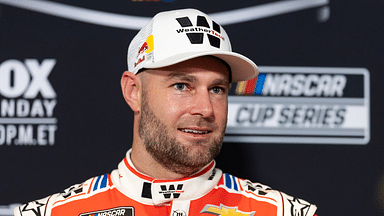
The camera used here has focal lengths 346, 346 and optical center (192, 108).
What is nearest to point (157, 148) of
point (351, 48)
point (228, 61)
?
point (228, 61)

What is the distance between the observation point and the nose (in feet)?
3.70

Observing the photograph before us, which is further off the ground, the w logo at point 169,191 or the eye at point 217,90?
the eye at point 217,90

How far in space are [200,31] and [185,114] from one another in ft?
0.99

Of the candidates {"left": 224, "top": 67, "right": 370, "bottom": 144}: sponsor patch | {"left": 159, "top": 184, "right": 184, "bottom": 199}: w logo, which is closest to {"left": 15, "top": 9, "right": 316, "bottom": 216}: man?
{"left": 159, "top": 184, "right": 184, "bottom": 199}: w logo

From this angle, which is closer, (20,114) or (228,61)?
(228,61)

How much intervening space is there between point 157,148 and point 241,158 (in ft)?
2.49

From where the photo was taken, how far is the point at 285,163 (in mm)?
1820

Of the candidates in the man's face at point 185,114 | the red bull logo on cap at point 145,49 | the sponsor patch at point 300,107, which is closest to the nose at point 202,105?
the man's face at point 185,114

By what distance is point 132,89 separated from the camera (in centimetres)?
131

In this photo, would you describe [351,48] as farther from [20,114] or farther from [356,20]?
[20,114]

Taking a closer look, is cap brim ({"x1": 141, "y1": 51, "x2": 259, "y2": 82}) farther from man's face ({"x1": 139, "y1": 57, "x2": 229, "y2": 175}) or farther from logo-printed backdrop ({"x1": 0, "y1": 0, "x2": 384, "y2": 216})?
logo-printed backdrop ({"x1": 0, "y1": 0, "x2": 384, "y2": 216})

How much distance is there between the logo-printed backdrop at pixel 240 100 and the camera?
5.81ft

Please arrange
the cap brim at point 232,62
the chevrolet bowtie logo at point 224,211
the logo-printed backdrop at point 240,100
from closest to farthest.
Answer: the cap brim at point 232,62 < the chevrolet bowtie logo at point 224,211 < the logo-printed backdrop at point 240,100

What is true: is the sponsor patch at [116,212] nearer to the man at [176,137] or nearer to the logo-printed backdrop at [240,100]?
the man at [176,137]
